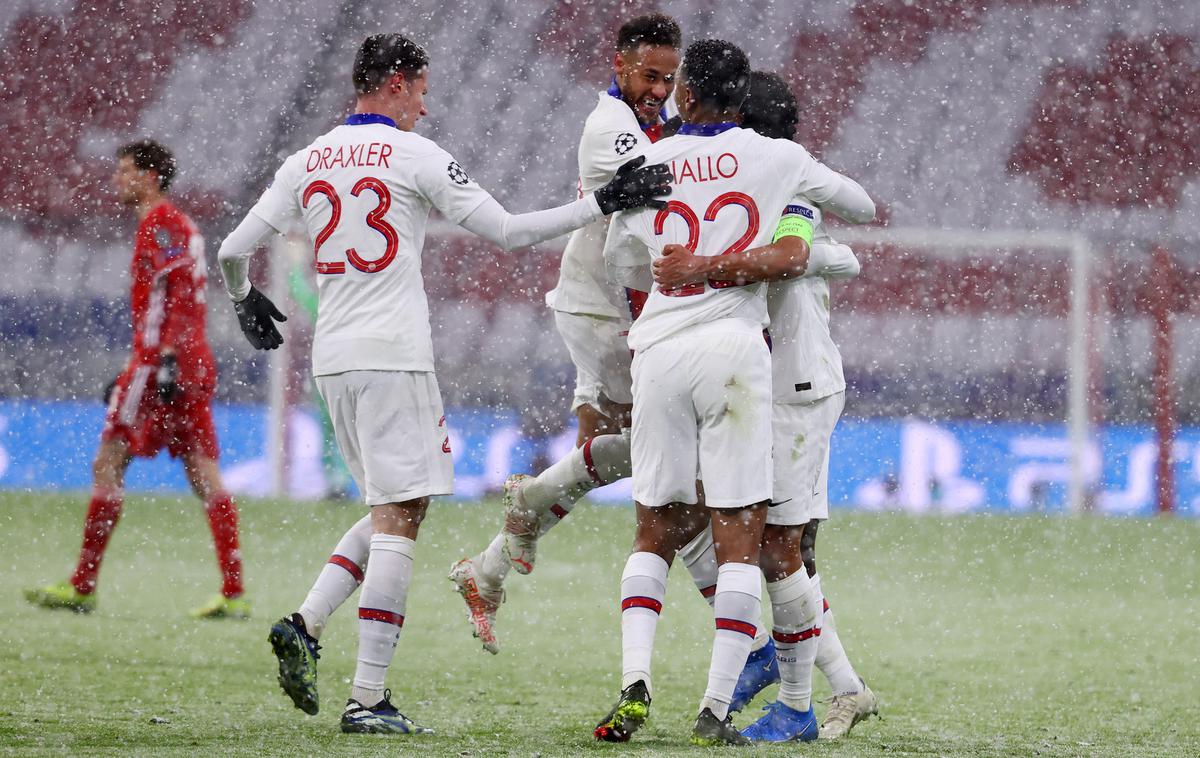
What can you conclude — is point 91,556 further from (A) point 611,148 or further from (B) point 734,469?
(B) point 734,469

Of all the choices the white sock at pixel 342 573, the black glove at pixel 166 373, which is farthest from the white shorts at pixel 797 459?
the black glove at pixel 166 373

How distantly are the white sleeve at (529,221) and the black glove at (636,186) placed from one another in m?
0.06

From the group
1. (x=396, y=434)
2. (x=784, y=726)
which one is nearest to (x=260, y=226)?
(x=396, y=434)

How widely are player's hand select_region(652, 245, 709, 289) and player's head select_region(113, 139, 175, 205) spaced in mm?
3190

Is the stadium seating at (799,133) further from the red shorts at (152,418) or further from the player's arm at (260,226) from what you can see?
the player's arm at (260,226)

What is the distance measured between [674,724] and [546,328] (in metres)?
9.38

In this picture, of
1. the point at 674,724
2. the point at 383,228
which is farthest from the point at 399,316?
the point at 674,724

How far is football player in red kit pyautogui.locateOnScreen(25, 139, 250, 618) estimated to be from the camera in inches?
226

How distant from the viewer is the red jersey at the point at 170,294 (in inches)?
228

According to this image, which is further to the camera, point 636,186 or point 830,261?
point 830,261

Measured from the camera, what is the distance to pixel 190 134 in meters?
15.5

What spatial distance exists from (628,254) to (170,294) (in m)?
2.89

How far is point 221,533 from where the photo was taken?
5.73 m

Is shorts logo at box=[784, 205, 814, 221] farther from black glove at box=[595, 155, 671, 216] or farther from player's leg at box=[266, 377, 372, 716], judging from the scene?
player's leg at box=[266, 377, 372, 716]
